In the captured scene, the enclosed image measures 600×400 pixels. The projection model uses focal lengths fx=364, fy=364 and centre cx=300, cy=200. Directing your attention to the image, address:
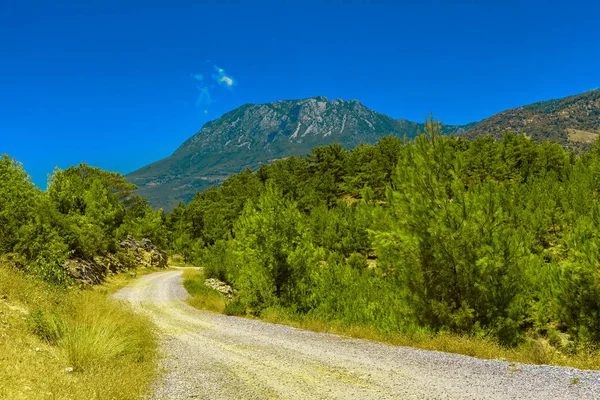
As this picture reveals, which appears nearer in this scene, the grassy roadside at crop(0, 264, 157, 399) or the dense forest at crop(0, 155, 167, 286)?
the grassy roadside at crop(0, 264, 157, 399)

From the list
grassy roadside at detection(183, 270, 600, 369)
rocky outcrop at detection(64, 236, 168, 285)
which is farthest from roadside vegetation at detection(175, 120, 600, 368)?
rocky outcrop at detection(64, 236, 168, 285)

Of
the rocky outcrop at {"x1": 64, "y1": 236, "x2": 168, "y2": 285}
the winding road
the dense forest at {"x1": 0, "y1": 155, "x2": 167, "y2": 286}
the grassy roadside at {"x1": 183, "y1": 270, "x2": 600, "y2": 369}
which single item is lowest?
the grassy roadside at {"x1": 183, "y1": 270, "x2": 600, "y2": 369}

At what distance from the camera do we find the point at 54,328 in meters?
9.02

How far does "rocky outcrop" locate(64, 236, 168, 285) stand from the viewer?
28.1m

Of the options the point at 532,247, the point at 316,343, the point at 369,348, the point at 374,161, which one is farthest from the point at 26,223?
the point at 374,161

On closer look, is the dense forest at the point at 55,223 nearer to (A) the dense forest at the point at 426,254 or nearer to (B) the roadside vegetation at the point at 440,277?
(A) the dense forest at the point at 426,254

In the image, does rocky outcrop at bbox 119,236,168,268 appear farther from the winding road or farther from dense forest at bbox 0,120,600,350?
the winding road

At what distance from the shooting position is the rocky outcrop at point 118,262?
92.2 ft

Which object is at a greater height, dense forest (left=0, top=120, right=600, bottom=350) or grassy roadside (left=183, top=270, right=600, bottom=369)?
dense forest (left=0, top=120, right=600, bottom=350)

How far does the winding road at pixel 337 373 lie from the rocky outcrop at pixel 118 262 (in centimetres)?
1742

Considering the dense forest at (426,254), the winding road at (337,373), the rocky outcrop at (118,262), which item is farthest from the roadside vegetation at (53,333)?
the rocky outcrop at (118,262)

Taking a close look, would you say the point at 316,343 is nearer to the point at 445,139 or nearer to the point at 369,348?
the point at 369,348

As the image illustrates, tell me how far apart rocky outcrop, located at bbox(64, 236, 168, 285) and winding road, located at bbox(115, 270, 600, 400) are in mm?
17424

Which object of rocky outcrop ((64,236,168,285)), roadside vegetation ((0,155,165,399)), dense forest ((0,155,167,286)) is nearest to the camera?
roadside vegetation ((0,155,165,399))
